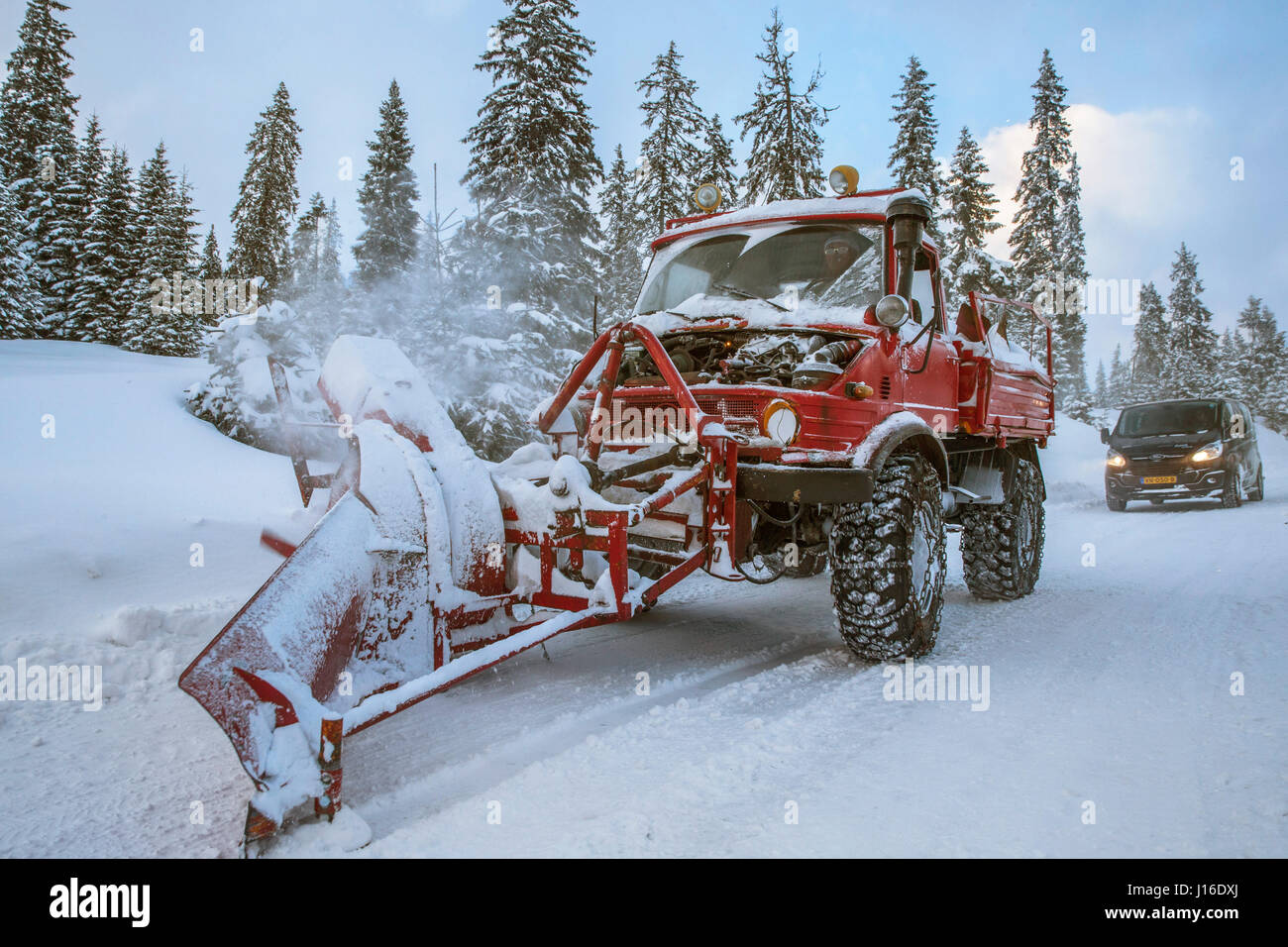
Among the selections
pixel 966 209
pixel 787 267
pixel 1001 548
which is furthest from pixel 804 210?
pixel 966 209

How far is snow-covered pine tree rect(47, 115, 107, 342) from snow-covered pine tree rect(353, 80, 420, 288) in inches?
531

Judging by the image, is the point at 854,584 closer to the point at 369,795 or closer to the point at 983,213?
the point at 369,795

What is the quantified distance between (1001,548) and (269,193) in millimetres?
34225

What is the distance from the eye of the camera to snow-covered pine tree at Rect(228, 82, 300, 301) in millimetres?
32219

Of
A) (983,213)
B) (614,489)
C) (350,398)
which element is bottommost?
(614,489)

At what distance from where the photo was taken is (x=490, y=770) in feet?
9.47

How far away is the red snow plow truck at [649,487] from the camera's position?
9.01 ft

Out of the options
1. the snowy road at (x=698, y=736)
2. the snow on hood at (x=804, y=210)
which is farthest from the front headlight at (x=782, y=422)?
the snow on hood at (x=804, y=210)

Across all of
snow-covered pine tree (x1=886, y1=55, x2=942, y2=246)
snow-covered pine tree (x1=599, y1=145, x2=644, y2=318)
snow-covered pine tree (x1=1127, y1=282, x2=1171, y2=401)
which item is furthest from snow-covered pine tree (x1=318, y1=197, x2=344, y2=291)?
snow-covered pine tree (x1=1127, y1=282, x2=1171, y2=401)

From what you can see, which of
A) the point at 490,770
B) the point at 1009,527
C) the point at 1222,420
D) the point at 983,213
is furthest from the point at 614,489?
the point at 983,213

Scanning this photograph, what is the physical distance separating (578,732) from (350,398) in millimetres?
2161

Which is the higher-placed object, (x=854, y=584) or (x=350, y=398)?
(x=350, y=398)

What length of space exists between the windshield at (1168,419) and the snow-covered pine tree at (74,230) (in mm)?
36630
